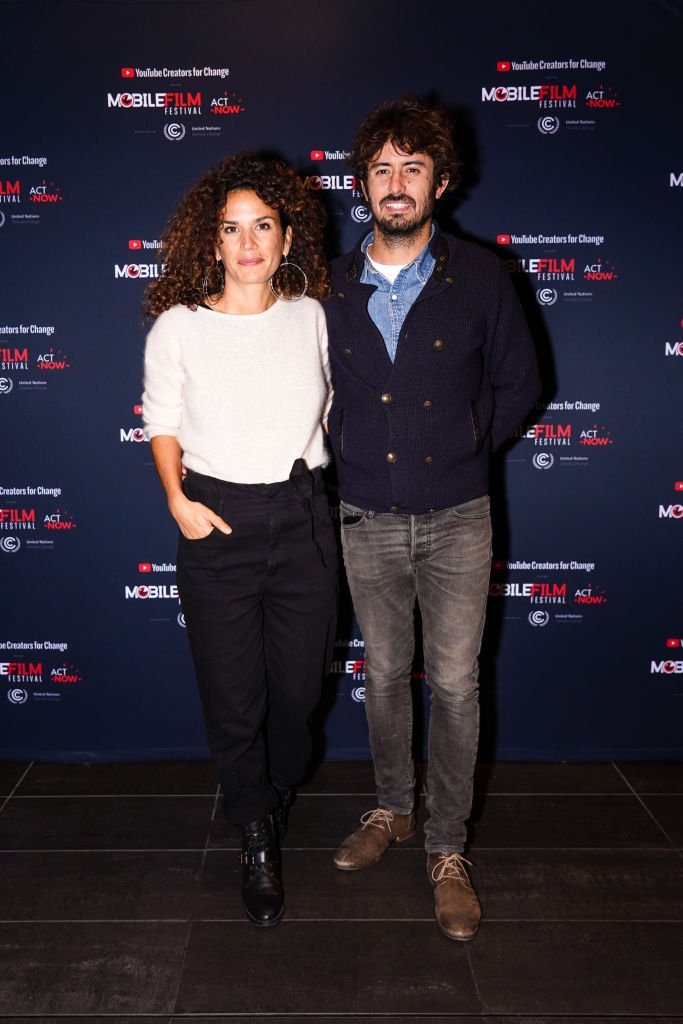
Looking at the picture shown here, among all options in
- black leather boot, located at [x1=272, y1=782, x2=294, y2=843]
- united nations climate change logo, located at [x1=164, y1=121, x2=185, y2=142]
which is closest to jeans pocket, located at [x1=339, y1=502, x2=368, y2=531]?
black leather boot, located at [x1=272, y1=782, x2=294, y2=843]

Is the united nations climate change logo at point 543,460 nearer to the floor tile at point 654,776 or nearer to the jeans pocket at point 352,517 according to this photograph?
the jeans pocket at point 352,517

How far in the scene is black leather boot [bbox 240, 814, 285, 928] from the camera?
203cm

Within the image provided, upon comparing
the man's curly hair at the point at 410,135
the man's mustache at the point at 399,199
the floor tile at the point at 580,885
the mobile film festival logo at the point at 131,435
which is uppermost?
the man's curly hair at the point at 410,135

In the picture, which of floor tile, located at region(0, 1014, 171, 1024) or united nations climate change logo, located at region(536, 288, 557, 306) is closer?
floor tile, located at region(0, 1014, 171, 1024)

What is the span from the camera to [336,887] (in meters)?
2.18

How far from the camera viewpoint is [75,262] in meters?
2.64

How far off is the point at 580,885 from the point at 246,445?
1490 millimetres

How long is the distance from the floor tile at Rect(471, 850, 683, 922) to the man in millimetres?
140

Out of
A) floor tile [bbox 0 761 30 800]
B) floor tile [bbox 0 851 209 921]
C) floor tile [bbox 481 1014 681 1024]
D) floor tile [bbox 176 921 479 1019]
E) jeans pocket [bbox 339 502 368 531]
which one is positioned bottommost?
floor tile [bbox 481 1014 681 1024]

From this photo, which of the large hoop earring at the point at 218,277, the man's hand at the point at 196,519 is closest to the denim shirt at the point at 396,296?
the large hoop earring at the point at 218,277

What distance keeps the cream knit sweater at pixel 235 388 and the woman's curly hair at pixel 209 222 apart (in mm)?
64

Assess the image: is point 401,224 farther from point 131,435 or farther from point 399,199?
point 131,435

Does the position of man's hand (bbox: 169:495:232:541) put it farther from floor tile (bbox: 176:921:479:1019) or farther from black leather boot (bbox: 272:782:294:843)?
floor tile (bbox: 176:921:479:1019)

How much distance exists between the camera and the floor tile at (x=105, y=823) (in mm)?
2381
